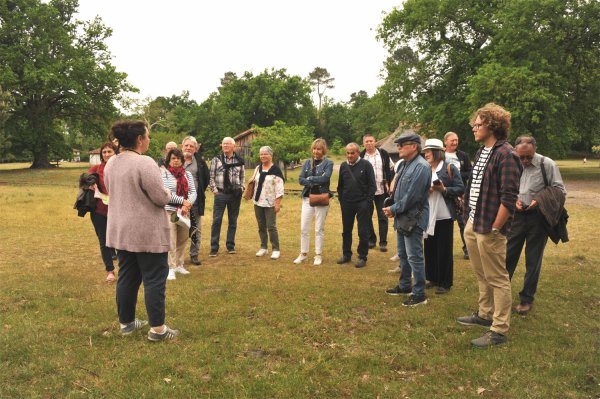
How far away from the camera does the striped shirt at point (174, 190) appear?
619cm

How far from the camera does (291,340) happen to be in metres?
4.11

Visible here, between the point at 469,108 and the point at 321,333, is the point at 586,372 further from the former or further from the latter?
the point at 469,108

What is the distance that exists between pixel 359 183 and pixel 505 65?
23834mm

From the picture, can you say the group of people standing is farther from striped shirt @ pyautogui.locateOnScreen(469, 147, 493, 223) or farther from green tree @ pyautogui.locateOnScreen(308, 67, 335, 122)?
green tree @ pyautogui.locateOnScreen(308, 67, 335, 122)

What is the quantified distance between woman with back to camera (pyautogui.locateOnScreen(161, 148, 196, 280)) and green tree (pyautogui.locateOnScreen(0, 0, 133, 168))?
96.8ft

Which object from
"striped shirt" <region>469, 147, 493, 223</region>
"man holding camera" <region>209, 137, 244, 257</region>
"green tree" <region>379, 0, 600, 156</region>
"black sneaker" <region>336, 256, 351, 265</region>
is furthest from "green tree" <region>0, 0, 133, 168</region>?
"striped shirt" <region>469, 147, 493, 223</region>

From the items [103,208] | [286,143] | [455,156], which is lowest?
[103,208]

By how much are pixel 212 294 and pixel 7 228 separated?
9122 millimetres

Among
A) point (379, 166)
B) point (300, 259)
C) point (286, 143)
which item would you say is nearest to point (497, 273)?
point (300, 259)

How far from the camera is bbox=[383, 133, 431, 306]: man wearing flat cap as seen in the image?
511 cm

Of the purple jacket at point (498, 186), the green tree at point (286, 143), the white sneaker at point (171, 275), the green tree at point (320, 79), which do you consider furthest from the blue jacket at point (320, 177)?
the green tree at point (320, 79)

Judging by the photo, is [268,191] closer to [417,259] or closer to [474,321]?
[417,259]

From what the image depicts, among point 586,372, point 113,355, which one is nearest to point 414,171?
point 586,372

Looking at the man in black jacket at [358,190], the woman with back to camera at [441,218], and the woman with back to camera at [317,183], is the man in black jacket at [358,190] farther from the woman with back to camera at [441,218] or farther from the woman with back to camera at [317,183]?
the woman with back to camera at [441,218]
